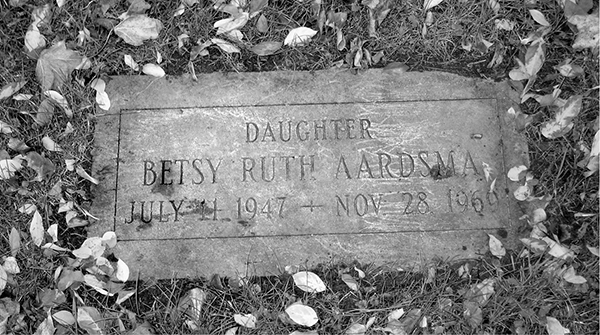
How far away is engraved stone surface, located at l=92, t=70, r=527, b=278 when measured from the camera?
1995 millimetres

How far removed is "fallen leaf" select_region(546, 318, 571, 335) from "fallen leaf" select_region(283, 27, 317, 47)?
4.52 feet

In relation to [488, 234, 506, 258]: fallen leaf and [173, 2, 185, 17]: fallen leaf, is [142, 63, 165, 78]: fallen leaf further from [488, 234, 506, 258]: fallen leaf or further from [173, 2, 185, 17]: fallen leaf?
[488, 234, 506, 258]: fallen leaf

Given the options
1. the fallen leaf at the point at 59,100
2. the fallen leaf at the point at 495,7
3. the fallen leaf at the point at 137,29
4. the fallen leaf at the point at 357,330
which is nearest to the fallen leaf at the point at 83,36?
the fallen leaf at the point at 137,29

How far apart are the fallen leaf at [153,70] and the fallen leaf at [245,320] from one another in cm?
99

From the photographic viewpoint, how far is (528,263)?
197 cm

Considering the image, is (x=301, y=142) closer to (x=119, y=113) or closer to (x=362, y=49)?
(x=362, y=49)

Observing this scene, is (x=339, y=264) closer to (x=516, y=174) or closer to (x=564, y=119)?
(x=516, y=174)

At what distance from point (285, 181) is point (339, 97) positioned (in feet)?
1.31

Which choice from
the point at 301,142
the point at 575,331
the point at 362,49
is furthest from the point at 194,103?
the point at 575,331

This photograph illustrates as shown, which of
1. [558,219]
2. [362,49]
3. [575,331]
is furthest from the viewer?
[362,49]

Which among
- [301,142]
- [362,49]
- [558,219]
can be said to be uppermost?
[362,49]

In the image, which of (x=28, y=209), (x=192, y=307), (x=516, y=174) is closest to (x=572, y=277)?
(x=516, y=174)

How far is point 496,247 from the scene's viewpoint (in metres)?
1.97

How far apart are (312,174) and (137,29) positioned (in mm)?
945
